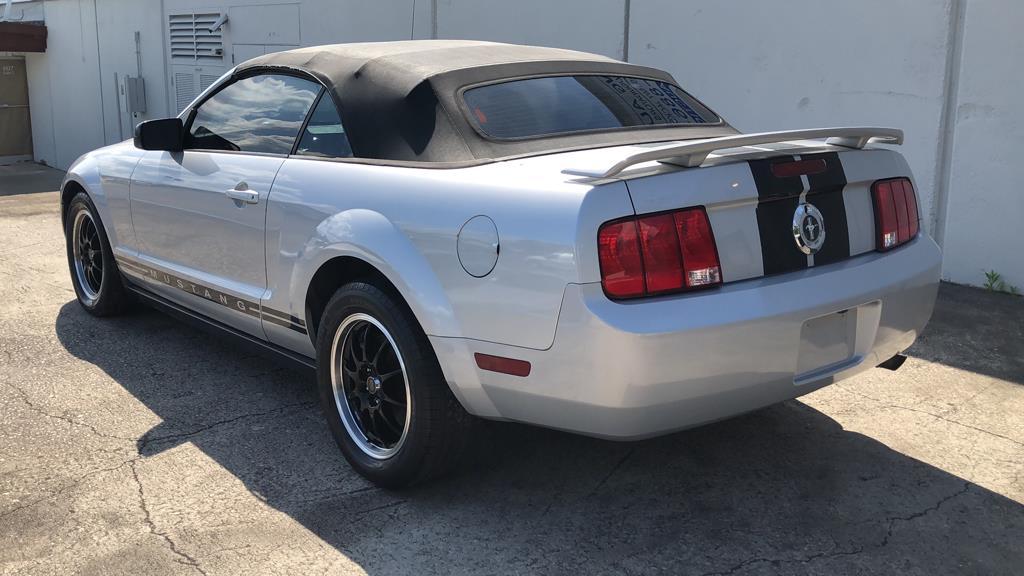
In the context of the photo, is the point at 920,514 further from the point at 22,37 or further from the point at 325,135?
the point at 22,37

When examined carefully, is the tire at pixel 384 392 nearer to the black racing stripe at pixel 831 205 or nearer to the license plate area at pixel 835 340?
the license plate area at pixel 835 340

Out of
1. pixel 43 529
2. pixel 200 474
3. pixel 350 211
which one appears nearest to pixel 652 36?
pixel 350 211

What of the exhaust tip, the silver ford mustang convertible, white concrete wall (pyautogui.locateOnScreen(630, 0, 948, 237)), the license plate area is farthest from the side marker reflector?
white concrete wall (pyautogui.locateOnScreen(630, 0, 948, 237))

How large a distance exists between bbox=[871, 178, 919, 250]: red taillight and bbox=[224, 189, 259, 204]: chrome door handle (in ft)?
7.69

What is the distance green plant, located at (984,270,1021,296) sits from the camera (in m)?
6.40

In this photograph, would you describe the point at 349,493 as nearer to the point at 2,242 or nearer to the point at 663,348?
the point at 663,348

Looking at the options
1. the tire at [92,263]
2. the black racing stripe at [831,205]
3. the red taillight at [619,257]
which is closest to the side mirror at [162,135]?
the tire at [92,263]

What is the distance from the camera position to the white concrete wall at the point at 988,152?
6195 millimetres

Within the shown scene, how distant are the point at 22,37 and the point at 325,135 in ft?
49.1

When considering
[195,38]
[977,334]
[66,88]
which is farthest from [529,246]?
[66,88]

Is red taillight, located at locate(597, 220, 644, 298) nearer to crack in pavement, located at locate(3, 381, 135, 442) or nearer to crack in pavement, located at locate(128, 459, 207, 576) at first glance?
crack in pavement, located at locate(128, 459, 207, 576)

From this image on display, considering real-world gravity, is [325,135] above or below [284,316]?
above

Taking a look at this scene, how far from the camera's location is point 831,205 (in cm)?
327

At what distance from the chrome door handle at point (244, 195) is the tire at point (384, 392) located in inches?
27.1
